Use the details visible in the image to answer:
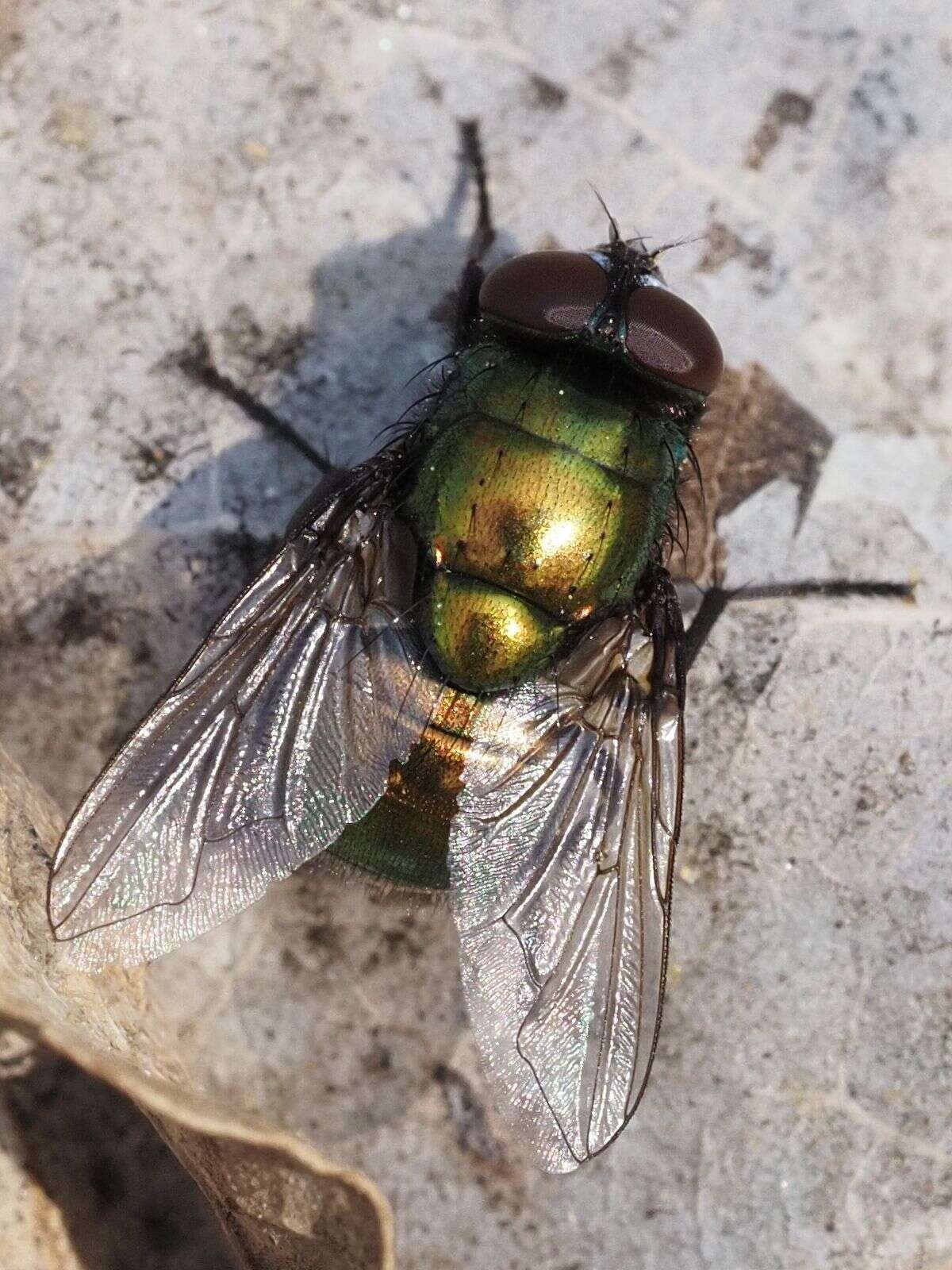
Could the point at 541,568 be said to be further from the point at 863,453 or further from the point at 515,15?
the point at 515,15

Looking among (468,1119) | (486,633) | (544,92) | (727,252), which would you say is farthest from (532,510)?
(468,1119)

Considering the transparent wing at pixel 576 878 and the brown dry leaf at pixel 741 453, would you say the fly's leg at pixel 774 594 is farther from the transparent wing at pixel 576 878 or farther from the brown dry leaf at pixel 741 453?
the transparent wing at pixel 576 878

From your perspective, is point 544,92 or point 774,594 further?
point 544,92

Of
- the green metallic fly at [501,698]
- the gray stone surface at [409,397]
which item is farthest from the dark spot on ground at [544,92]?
the green metallic fly at [501,698]

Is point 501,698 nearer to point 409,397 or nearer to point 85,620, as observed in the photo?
point 409,397

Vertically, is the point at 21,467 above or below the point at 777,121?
below

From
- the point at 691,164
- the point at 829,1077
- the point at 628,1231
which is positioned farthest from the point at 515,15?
the point at 628,1231

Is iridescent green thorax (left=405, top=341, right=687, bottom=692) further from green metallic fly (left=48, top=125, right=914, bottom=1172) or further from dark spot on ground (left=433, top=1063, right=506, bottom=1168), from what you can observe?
dark spot on ground (left=433, top=1063, right=506, bottom=1168)
